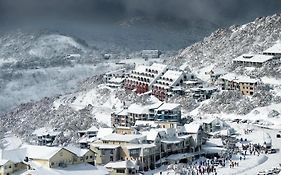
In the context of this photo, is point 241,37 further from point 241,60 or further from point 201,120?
point 201,120

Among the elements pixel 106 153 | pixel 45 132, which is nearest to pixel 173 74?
pixel 45 132

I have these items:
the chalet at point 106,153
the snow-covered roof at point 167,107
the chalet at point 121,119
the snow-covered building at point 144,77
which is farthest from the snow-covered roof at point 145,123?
the snow-covered building at point 144,77

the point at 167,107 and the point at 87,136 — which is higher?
the point at 167,107

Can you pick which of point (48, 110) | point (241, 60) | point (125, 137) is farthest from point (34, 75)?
point (125, 137)

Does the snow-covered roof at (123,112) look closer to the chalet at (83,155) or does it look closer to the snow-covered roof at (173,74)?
the snow-covered roof at (173,74)

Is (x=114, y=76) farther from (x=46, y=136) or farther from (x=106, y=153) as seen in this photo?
(x=106, y=153)

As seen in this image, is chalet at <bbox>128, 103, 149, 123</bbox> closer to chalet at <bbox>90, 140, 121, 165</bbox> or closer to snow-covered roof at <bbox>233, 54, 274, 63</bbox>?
chalet at <bbox>90, 140, 121, 165</bbox>

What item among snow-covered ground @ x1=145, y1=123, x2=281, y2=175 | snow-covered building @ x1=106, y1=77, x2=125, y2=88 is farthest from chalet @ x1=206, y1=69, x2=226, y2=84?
snow-covered ground @ x1=145, y1=123, x2=281, y2=175
